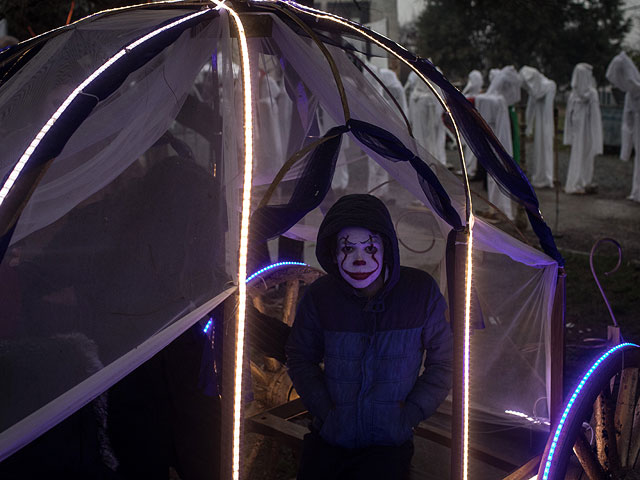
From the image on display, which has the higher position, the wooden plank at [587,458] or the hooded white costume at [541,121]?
the hooded white costume at [541,121]

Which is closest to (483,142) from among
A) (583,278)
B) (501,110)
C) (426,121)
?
(583,278)

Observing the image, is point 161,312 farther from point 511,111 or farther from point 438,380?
point 511,111

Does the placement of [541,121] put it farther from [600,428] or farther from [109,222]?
[109,222]

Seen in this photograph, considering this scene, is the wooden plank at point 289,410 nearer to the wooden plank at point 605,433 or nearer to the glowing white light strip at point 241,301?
the glowing white light strip at point 241,301

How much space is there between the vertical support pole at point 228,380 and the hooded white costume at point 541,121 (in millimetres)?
11570

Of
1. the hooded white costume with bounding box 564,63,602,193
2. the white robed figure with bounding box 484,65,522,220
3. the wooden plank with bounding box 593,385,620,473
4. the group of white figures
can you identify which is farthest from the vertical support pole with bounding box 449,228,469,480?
the hooded white costume with bounding box 564,63,602,193

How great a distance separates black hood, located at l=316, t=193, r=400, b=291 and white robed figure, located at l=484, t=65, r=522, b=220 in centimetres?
581

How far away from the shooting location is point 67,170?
214 centimetres

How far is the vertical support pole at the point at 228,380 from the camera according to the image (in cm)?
201

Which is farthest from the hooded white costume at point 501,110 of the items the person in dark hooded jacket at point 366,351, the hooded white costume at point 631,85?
the person in dark hooded jacket at point 366,351

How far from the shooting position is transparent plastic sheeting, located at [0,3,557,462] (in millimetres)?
1915

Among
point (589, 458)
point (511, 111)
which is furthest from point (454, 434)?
point (511, 111)

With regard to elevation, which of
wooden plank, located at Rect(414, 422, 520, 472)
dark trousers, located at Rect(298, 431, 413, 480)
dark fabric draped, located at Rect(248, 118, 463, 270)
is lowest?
wooden plank, located at Rect(414, 422, 520, 472)

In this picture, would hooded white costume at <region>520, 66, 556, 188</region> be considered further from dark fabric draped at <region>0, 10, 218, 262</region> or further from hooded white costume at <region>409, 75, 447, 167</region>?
dark fabric draped at <region>0, 10, 218, 262</region>
